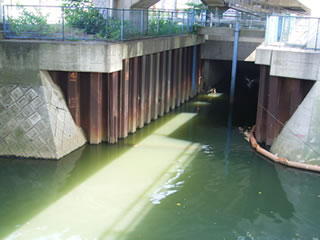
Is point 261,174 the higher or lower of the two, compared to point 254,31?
lower

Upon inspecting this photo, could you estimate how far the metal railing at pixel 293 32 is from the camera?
17.0 metres

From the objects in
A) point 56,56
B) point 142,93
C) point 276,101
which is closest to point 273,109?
point 276,101

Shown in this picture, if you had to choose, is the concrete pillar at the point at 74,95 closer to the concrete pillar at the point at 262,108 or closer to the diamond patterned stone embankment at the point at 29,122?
the diamond patterned stone embankment at the point at 29,122

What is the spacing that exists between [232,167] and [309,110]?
3310mm

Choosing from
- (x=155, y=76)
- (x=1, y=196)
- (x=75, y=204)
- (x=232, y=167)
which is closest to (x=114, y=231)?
(x=75, y=204)

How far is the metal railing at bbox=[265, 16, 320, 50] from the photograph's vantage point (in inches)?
670

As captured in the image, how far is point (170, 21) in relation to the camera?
980 inches

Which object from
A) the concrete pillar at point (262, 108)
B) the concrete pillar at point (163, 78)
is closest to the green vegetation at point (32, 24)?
the concrete pillar at point (163, 78)

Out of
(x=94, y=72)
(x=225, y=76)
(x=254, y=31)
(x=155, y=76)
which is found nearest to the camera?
(x=94, y=72)

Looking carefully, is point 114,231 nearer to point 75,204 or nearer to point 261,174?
point 75,204

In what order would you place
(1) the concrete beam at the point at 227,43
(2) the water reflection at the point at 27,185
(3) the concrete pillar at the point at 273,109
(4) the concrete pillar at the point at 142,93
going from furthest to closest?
1. (1) the concrete beam at the point at 227,43
2. (4) the concrete pillar at the point at 142,93
3. (3) the concrete pillar at the point at 273,109
4. (2) the water reflection at the point at 27,185

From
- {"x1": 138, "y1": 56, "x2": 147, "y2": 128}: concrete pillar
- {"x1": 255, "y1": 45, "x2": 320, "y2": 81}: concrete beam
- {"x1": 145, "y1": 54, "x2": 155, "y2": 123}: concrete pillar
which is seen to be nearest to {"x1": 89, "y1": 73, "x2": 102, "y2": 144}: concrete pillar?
{"x1": 138, "y1": 56, "x2": 147, "y2": 128}: concrete pillar

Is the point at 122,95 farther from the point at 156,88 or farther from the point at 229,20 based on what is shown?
the point at 229,20

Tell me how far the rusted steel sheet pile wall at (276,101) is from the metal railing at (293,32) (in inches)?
50.0
